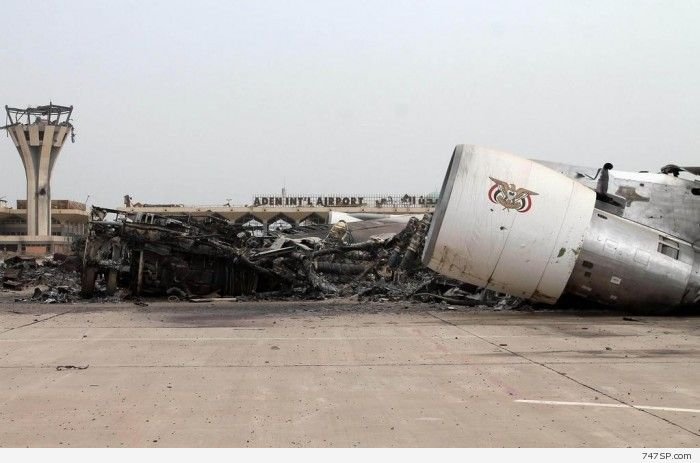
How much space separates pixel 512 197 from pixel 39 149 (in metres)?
73.2

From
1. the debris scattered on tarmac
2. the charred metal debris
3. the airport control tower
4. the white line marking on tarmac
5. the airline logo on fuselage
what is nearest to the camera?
the white line marking on tarmac

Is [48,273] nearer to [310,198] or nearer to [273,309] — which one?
[273,309]

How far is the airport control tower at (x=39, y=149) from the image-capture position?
7406 cm

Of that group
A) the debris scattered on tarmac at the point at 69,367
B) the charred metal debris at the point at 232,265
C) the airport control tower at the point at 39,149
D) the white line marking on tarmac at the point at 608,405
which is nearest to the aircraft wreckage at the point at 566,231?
the charred metal debris at the point at 232,265

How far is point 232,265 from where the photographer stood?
1956 centimetres

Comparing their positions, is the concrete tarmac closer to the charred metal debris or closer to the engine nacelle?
the engine nacelle

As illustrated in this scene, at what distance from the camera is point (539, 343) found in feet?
33.2

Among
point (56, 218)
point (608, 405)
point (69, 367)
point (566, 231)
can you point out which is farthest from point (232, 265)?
point (56, 218)

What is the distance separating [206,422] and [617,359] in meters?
5.77

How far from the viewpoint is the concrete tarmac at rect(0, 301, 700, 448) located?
515 centimetres

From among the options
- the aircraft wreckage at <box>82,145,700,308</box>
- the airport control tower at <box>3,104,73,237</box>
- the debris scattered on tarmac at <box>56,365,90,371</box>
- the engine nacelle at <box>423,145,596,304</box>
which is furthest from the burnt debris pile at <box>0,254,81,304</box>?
the airport control tower at <box>3,104,73,237</box>

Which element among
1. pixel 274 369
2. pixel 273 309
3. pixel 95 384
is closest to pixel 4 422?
pixel 95 384

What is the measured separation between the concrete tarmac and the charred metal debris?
565 centimetres

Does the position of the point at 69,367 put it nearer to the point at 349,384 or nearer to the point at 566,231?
the point at 349,384
